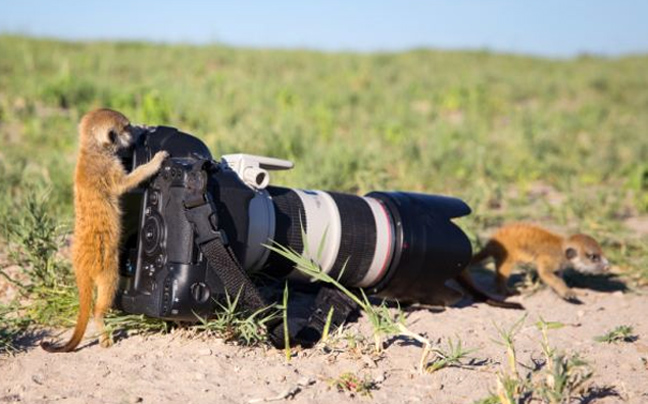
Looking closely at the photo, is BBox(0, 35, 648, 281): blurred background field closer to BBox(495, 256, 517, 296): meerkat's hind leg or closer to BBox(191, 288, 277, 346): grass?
BBox(495, 256, 517, 296): meerkat's hind leg

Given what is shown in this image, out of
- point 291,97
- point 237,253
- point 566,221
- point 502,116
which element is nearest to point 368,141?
point 291,97

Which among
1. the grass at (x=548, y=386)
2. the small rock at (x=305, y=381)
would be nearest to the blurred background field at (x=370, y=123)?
the small rock at (x=305, y=381)

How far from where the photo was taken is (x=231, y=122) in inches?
311

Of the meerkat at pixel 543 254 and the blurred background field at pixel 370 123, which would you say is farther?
the blurred background field at pixel 370 123

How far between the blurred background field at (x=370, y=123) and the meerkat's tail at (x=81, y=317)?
37.4 inches

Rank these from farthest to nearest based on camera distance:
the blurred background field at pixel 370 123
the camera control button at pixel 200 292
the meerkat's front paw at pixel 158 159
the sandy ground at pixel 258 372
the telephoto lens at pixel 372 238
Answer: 1. the blurred background field at pixel 370 123
2. the telephoto lens at pixel 372 238
3. the meerkat's front paw at pixel 158 159
4. the camera control button at pixel 200 292
5. the sandy ground at pixel 258 372

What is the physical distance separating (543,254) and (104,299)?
2.74m

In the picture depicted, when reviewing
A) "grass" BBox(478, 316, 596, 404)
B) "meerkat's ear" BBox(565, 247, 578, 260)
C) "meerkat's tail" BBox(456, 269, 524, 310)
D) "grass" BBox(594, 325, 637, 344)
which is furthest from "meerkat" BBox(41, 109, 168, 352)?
"meerkat's ear" BBox(565, 247, 578, 260)

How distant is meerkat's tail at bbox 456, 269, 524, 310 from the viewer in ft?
14.0

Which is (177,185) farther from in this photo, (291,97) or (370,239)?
(291,97)

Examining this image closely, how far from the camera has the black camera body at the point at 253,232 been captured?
3.04 m

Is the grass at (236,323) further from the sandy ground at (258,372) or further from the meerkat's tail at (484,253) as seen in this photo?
the meerkat's tail at (484,253)

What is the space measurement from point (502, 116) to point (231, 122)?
425 cm

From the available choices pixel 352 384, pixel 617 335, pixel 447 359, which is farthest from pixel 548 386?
pixel 617 335
